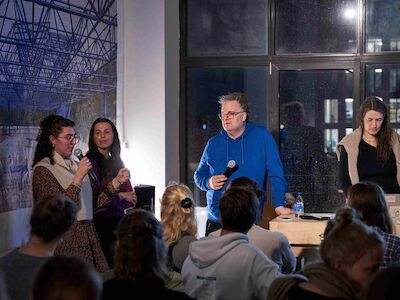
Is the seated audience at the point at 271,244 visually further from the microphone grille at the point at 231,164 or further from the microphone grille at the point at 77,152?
the microphone grille at the point at 77,152

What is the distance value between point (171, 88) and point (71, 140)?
7.60ft

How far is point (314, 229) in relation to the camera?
4453 millimetres

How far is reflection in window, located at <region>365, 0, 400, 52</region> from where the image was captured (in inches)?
236

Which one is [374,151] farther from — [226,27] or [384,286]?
[384,286]

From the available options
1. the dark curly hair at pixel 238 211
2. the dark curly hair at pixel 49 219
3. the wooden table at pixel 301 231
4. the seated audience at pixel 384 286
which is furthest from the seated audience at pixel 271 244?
the seated audience at pixel 384 286

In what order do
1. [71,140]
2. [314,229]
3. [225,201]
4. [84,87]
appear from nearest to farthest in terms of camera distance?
[225,201]
[71,140]
[314,229]
[84,87]

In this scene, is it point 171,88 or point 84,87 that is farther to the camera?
point 171,88

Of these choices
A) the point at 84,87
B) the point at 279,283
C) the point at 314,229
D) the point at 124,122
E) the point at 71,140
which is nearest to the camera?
the point at 279,283

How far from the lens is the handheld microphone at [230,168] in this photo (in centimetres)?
450

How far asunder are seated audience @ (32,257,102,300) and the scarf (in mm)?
2095

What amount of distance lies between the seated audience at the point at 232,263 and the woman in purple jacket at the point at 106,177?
5.29 feet

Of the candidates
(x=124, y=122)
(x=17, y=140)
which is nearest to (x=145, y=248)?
(x=17, y=140)

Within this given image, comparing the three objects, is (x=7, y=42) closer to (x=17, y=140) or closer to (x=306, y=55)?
(x=17, y=140)

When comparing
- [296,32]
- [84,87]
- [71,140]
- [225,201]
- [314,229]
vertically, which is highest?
[296,32]
